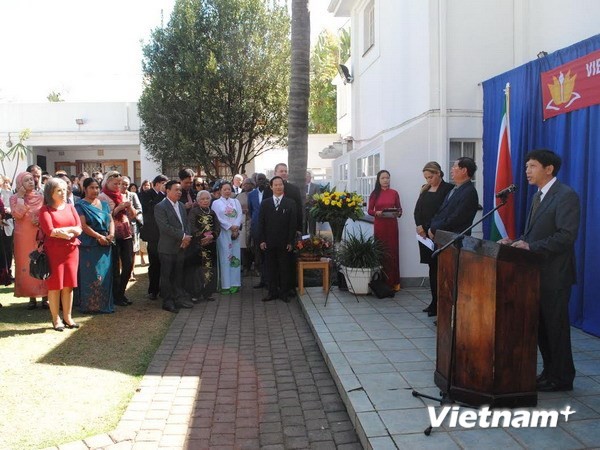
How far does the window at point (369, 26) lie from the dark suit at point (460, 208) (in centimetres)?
740

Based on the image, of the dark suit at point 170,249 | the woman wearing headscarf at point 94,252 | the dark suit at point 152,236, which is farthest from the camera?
the dark suit at point 152,236

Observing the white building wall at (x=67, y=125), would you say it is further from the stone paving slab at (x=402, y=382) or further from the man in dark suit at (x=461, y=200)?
the man in dark suit at (x=461, y=200)

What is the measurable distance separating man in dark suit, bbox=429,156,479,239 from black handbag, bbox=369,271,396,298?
2.21m

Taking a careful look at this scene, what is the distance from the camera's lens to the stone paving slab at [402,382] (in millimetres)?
3875

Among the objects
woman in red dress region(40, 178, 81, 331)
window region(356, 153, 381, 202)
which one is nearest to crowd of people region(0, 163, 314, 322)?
woman in red dress region(40, 178, 81, 331)

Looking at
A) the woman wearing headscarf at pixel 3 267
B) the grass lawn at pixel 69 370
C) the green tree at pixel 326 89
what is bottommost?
the grass lawn at pixel 69 370

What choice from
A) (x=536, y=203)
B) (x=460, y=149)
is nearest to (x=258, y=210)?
(x=460, y=149)

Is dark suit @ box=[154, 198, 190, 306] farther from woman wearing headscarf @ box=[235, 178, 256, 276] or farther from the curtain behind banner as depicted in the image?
the curtain behind banner

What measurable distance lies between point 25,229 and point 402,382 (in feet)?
19.5

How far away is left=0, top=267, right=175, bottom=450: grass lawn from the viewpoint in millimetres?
4512

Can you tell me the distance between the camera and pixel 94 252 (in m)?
8.09

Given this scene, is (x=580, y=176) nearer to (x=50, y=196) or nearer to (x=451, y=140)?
(x=451, y=140)

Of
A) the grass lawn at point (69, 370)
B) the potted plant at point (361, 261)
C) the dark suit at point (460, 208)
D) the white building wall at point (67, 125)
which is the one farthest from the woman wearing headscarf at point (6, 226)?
the white building wall at point (67, 125)


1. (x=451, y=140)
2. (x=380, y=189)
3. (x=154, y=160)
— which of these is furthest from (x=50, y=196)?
(x=154, y=160)
